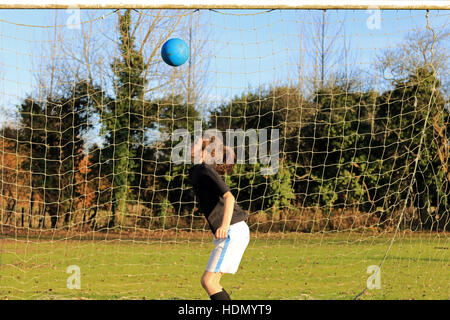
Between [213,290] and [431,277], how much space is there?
5.16m

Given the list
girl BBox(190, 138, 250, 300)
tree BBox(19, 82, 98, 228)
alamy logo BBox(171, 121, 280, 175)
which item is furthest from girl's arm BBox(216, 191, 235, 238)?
tree BBox(19, 82, 98, 228)

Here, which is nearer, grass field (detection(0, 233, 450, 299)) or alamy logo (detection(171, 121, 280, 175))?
grass field (detection(0, 233, 450, 299))

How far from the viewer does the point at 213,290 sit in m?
3.79

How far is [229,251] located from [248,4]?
3085mm

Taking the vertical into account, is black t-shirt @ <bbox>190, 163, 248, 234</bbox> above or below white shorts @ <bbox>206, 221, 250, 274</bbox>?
above

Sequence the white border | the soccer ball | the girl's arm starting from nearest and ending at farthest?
the girl's arm
the white border
the soccer ball

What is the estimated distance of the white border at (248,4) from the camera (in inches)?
218

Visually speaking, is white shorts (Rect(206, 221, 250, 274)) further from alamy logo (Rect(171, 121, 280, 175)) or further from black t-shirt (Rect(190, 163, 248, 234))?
alamy logo (Rect(171, 121, 280, 175))

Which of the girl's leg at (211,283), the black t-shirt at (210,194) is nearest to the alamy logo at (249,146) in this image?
the black t-shirt at (210,194)

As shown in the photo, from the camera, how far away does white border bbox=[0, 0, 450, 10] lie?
18.1 ft

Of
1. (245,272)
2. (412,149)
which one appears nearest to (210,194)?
(245,272)

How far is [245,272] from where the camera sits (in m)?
8.65

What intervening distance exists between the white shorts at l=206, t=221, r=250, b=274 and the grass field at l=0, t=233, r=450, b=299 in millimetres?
2672

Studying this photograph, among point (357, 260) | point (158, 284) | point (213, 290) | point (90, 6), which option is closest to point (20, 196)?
point (158, 284)
